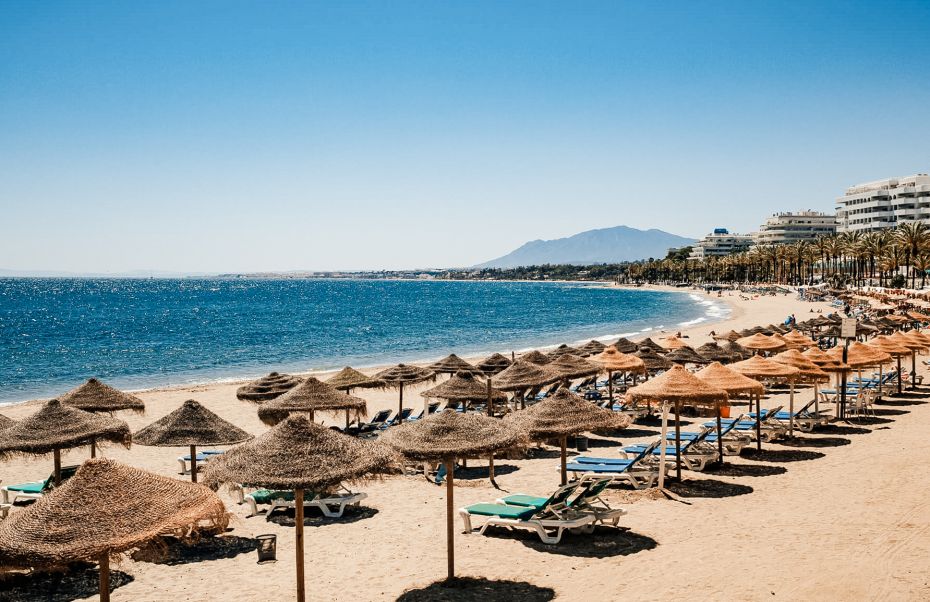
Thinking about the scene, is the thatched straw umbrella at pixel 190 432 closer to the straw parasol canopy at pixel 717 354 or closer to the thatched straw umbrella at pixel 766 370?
the thatched straw umbrella at pixel 766 370

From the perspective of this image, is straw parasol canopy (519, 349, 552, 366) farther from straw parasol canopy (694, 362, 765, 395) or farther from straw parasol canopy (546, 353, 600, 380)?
straw parasol canopy (694, 362, 765, 395)

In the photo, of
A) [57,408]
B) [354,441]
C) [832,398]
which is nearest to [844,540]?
[354,441]

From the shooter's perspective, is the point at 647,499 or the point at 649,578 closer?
the point at 649,578

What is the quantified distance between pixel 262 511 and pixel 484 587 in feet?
17.0

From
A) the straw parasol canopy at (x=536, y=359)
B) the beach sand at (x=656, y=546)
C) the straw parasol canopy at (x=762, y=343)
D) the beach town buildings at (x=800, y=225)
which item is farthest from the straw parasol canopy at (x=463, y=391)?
the beach town buildings at (x=800, y=225)

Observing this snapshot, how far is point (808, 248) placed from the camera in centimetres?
10131

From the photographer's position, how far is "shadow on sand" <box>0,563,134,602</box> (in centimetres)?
851

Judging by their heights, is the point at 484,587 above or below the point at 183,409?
below

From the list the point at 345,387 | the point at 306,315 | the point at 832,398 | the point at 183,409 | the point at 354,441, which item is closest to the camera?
the point at 354,441

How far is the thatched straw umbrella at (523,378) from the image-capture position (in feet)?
56.0

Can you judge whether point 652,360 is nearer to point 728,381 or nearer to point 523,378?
point 523,378

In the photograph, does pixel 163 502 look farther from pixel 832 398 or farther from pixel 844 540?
pixel 832 398

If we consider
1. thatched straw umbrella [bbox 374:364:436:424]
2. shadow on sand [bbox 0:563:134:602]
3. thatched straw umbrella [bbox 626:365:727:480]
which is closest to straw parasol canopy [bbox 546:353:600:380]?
thatched straw umbrella [bbox 374:364:436:424]

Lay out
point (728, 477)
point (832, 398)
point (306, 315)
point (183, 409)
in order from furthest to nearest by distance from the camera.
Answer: point (306, 315) < point (832, 398) < point (728, 477) < point (183, 409)
